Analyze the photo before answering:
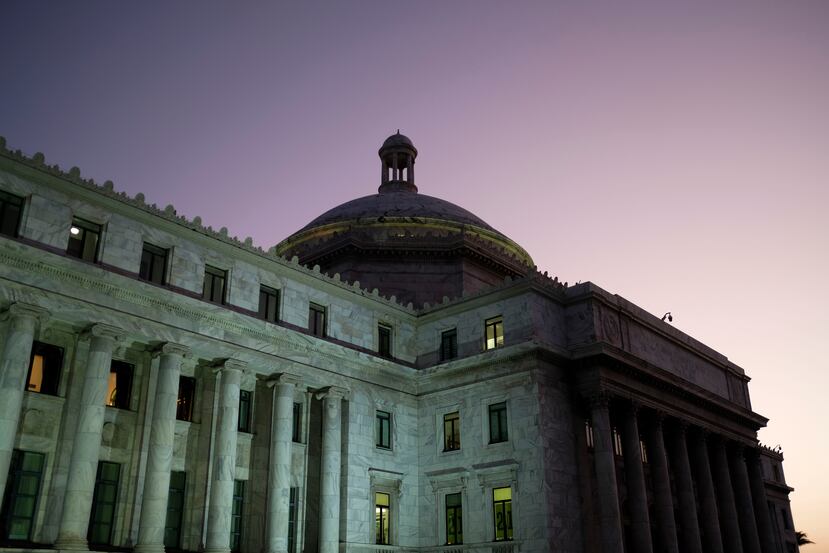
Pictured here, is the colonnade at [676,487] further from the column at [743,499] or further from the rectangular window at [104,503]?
the rectangular window at [104,503]

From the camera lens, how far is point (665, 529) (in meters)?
41.8

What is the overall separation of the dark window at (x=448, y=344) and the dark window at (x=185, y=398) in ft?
48.3

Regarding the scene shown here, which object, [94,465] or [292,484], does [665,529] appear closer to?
[292,484]

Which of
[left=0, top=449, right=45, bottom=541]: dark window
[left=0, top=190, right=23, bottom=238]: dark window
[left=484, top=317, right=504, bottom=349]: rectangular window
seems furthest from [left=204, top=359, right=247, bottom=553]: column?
[left=484, top=317, right=504, bottom=349]: rectangular window

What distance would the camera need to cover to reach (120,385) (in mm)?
33344

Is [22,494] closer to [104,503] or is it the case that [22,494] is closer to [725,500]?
[104,503]

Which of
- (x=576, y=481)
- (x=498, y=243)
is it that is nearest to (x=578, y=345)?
(x=576, y=481)

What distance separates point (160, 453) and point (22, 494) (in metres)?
→ 5.08

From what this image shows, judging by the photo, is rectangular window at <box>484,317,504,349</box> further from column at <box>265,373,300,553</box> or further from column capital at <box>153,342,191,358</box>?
column capital at <box>153,342,191,358</box>

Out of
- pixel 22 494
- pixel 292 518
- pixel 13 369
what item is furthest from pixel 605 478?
pixel 13 369

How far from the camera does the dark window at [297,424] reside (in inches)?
1542

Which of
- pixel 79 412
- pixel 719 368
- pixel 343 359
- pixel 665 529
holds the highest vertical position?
pixel 719 368

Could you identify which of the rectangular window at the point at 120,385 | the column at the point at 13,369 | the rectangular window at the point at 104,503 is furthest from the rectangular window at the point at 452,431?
the column at the point at 13,369

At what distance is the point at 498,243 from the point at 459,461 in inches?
914
